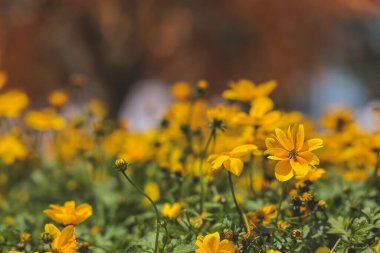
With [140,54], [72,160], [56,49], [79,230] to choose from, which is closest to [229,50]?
[140,54]

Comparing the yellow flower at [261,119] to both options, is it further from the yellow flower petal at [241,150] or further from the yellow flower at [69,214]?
the yellow flower at [69,214]

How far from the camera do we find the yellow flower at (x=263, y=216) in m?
1.23

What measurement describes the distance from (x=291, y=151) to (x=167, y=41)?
4494mm

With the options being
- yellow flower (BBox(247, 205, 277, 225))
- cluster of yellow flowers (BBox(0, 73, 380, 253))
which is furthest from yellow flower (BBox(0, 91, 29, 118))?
yellow flower (BBox(247, 205, 277, 225))

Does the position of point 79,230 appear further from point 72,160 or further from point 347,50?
point 347,50

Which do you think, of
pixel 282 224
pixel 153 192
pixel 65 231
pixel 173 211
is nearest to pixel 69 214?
pixel 65 231

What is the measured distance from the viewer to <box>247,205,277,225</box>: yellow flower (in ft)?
4.05

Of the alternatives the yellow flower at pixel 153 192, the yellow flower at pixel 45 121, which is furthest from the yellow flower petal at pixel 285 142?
the yellow flower at pixel 45 121

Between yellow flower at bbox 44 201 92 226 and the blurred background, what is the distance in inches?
146

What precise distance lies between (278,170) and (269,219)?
0.63ft

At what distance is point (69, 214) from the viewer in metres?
1.21

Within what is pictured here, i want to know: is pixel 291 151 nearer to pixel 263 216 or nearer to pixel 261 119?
pixel 263 216

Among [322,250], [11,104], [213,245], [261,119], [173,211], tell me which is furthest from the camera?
[11,104]

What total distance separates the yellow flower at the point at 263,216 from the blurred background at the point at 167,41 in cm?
369
